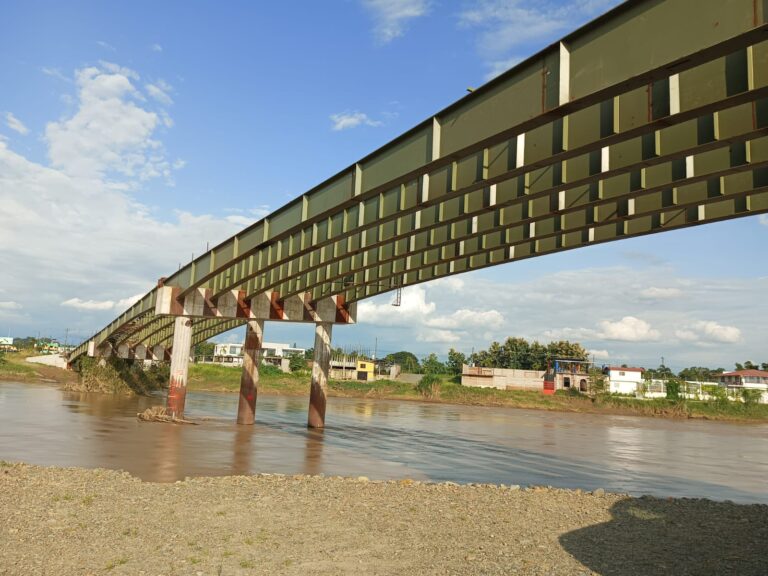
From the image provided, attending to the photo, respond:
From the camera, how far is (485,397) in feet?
271

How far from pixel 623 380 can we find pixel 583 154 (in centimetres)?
9838

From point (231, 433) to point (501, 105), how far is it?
21288 mm

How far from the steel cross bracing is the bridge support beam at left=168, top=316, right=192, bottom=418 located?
1091 centimetres

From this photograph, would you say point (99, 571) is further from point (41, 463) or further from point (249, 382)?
point (249, 382)

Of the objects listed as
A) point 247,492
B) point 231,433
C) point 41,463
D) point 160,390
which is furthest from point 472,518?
point 160,390

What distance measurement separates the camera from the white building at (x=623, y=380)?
324ft

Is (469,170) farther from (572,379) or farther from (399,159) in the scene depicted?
(572,379)

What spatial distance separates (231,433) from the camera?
28.5 metres

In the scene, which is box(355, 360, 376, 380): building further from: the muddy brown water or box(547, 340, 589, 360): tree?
the muddy brown water

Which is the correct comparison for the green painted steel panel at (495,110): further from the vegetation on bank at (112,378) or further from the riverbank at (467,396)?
the riverbank at (467,396)

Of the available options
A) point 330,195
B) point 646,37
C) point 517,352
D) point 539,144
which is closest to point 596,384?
point 517,352

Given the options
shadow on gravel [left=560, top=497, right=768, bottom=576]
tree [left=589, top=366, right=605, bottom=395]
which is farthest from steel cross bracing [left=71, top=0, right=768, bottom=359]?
tree [left=589, top=366, right=605, bottom=395]

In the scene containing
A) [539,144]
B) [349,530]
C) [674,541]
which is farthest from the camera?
[539,144]

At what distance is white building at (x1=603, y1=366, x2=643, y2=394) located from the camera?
98700 millimetres
